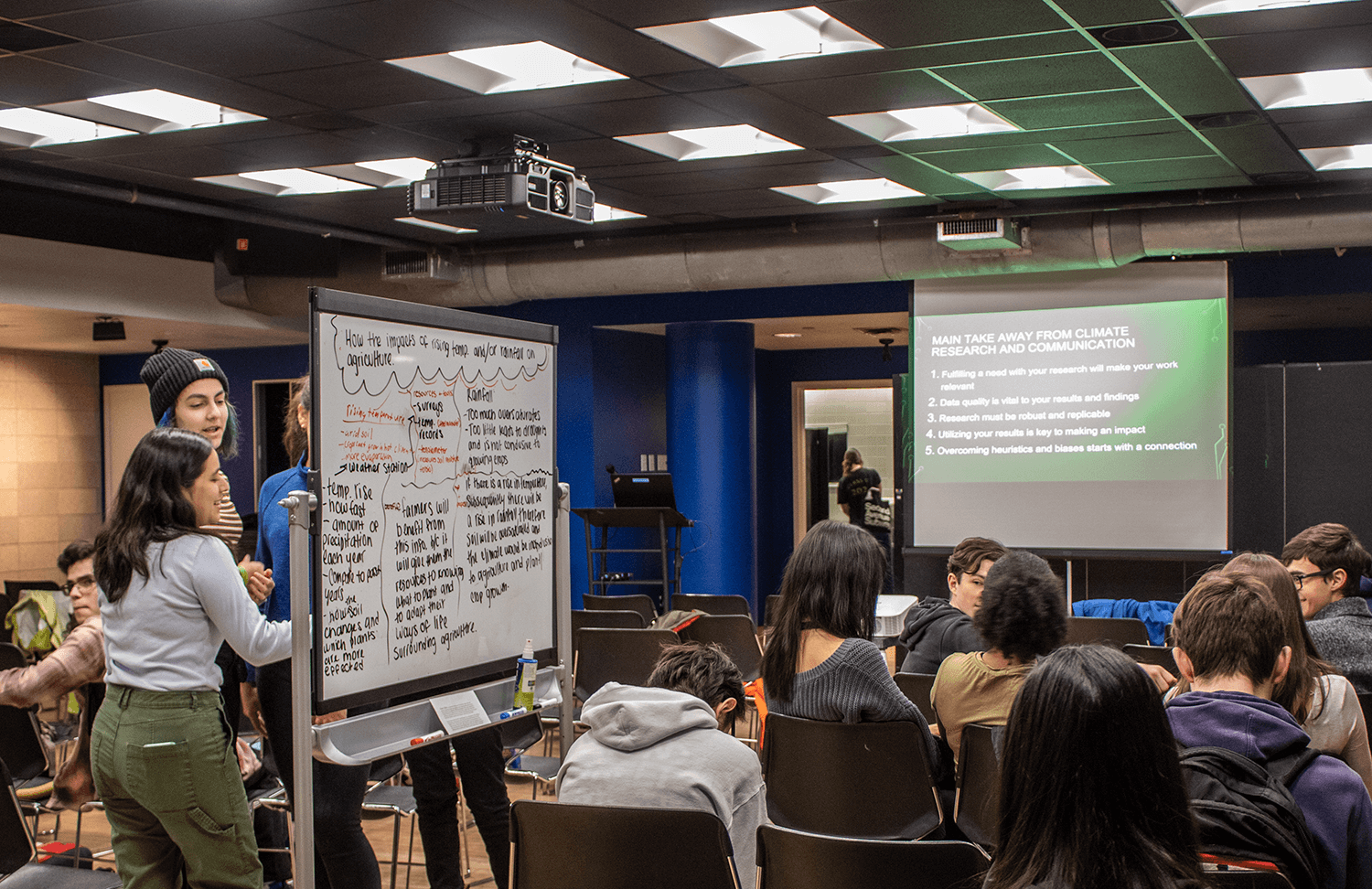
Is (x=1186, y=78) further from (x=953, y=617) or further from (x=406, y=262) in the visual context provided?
(x=406, y=262)

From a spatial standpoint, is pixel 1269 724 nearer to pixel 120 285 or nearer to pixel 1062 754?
pixel 1062 754

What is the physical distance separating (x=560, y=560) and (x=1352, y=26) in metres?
3.42

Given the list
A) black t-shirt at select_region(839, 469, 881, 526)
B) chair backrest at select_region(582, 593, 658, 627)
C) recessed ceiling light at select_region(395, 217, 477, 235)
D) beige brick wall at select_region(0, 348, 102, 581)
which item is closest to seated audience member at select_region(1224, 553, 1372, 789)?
chair backrest at select_region(582, 593, 658, 627)

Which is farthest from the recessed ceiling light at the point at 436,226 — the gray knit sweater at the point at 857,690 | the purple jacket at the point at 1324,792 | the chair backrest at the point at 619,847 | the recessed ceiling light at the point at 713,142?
the purple jacket at the point at 1324,792

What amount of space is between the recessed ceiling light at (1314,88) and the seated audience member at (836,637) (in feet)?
11.0

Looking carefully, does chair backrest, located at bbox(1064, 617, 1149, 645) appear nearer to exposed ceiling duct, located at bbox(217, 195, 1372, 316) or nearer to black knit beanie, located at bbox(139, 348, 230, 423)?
exposed ceiling duct, located at bbox(217, 195, 1372, 316)

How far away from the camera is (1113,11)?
4.05m

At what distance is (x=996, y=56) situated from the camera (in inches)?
179

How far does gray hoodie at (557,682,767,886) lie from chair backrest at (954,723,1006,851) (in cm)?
80

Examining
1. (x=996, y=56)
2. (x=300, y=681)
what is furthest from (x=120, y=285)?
(x=300, y=681)

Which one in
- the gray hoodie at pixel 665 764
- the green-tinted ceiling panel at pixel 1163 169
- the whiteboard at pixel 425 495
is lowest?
the gray hoodie at pixel 665 764

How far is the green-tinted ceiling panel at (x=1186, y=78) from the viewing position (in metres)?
4.50

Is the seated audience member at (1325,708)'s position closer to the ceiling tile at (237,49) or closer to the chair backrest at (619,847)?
the chair backrest at (619,847)

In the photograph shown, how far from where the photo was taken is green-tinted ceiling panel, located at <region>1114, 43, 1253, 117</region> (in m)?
4.50
